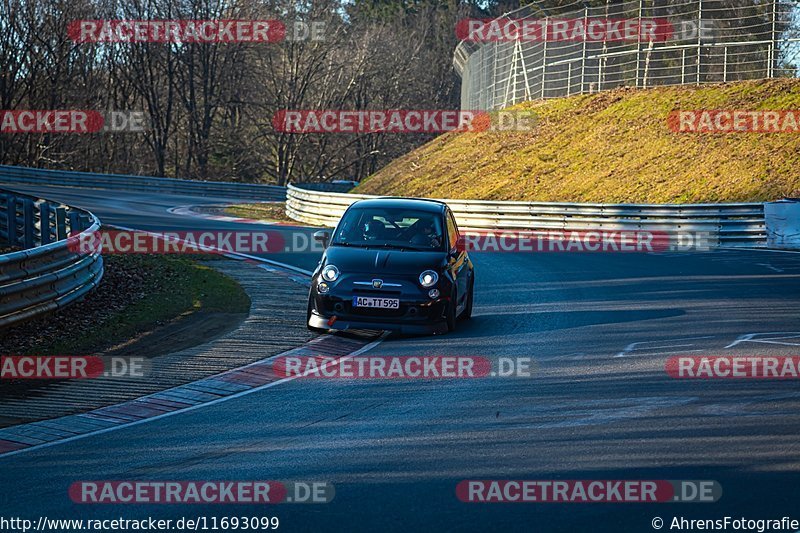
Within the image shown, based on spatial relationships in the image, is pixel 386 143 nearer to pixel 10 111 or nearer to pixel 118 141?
pixel 118 141

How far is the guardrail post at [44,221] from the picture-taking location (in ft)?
66.8

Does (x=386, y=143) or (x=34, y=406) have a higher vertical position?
(x=386, y=143)

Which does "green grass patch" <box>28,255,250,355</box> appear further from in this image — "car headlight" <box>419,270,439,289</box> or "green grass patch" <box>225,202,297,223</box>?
"green grass patch" <box>225,202,297,223</box>

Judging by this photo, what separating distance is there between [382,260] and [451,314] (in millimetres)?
1056

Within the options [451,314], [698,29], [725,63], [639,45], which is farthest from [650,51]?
[451,314]

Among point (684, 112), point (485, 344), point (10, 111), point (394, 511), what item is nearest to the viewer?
point (394, 511)

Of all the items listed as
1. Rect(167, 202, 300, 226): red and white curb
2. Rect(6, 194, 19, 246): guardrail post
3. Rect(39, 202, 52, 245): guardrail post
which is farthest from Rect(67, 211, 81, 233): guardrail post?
Rect(167, 202, 300, 226): red and white curb

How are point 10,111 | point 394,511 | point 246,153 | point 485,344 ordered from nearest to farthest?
point 394,511
point 485,344
point 10,111
point 246,153

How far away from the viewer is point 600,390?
904cm

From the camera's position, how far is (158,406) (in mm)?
8711

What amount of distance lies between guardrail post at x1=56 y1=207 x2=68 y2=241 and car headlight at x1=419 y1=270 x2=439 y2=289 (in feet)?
32.4

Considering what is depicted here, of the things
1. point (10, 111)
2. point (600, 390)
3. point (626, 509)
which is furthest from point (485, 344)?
point (10, 111)

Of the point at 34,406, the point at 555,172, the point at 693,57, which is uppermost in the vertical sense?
the point at 693,57

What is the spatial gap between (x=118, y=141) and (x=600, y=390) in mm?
61027
